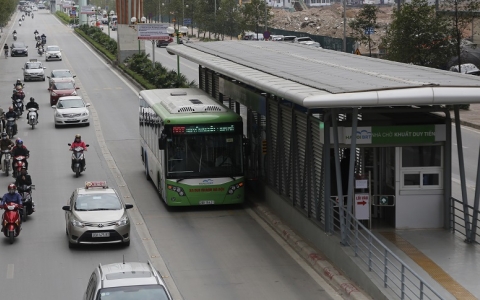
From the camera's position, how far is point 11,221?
70.2 feet

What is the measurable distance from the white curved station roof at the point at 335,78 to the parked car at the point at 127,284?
4.74m

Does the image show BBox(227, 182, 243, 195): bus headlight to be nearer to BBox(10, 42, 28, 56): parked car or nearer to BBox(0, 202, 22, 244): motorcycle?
BBox(0, 202, 22, 244): motorcycle

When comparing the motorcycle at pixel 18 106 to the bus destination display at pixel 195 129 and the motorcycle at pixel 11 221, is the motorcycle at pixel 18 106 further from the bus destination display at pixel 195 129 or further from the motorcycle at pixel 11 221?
the motorcycle at pixel 11 221

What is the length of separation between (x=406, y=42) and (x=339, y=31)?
62095 mm

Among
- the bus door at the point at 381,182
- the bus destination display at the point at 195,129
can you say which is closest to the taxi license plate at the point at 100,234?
the bus destination display at the point at 195,129

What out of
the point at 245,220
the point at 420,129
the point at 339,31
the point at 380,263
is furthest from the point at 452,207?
the point at 339,31

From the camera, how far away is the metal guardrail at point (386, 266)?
47.6 ft

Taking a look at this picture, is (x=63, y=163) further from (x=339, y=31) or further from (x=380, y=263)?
(x=339, y=31)

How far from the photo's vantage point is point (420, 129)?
18.7 meters

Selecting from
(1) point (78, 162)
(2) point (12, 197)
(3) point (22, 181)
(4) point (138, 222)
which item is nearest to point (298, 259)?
(4) point (138, 222)

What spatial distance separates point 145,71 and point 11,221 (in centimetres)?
4082

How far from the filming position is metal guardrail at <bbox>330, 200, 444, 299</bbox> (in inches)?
572

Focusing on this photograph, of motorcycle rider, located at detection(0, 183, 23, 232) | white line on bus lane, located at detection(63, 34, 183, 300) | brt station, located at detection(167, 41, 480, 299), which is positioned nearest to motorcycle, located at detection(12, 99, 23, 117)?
white line on bus lane, located at detection(63, 34, 183, 300)

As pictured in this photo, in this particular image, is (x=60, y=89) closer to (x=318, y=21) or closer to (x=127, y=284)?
(x=127, y=284)
